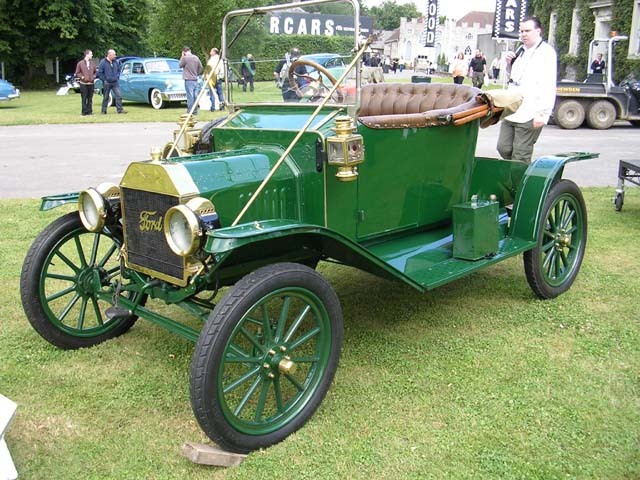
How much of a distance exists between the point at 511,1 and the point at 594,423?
86.1 feet

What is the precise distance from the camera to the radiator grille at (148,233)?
2.88 metres

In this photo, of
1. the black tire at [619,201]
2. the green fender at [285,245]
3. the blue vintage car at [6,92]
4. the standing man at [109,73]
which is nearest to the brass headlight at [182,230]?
the green fender at [285,245]

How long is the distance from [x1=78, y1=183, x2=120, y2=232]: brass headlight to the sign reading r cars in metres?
1.33

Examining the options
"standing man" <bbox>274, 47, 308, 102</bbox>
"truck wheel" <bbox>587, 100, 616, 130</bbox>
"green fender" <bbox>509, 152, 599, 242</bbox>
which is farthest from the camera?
"truck wheel" <bbox>587, 100, 616, 130</bbox>

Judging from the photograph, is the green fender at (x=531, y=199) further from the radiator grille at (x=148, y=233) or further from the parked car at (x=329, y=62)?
the radiator grille at (x=148, y=233)

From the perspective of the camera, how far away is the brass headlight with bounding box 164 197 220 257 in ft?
8.56

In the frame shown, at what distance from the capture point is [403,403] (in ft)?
9.77

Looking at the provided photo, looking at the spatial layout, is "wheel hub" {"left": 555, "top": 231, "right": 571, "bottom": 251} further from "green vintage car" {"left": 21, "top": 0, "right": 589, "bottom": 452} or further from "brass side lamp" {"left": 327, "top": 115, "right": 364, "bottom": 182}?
"brass side lamp" {"left": 327, "top": 115, "right": 364, "bottom": 182}

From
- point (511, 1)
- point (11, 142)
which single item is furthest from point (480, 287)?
point (511, 1)

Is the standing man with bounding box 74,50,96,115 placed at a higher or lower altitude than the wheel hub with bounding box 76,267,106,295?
higher

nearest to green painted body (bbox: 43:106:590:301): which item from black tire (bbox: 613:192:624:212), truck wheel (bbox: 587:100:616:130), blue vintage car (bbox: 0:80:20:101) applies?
black tire (bbox: 613:192:624:212)

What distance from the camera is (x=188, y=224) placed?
2611 millimetres

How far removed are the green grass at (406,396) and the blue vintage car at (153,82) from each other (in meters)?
14.2

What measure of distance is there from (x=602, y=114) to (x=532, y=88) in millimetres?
10257
